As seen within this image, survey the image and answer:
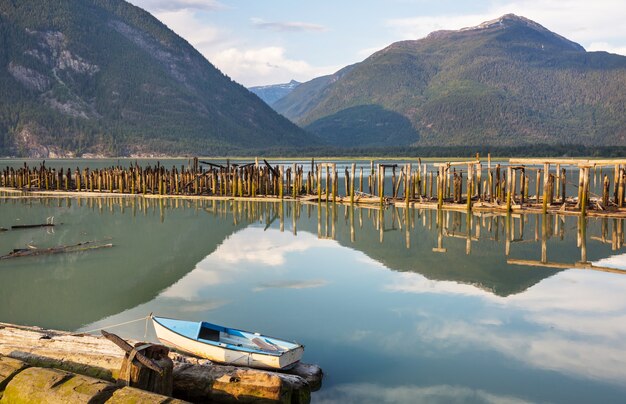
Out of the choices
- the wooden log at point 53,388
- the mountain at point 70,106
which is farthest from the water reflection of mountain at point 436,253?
the mountain at point 70,106

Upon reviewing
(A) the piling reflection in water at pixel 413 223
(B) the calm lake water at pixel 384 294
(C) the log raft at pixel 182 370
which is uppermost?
(C) the log raft at pixel 182 370

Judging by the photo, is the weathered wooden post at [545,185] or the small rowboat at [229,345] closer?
the small rowboat at [229,345]

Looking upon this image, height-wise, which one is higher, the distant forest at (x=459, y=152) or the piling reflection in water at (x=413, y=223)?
the distant forest at (x=459, y=152)

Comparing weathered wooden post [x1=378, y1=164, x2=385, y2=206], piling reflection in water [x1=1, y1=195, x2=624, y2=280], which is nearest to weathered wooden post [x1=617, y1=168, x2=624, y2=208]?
piling reflection in water [x1=1, y1=195, x2=624, y2=280]

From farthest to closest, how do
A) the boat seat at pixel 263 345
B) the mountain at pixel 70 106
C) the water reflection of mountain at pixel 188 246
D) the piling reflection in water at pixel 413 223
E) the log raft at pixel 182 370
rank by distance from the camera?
the mountain at pixel 70 106, the piling reflection in water at pixel 413 223, the water reflection of mountain at pixel 188 246, the boat seat at pixel 263 345, the log raft at pixel 182 370

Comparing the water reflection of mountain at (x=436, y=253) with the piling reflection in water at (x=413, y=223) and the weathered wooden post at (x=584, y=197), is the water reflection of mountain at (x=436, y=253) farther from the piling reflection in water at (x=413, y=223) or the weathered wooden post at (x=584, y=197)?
the weathered wooden post at (x=584, y=197)

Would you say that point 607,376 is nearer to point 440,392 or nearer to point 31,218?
point 440,392

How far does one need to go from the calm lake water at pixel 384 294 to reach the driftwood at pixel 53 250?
62 cm

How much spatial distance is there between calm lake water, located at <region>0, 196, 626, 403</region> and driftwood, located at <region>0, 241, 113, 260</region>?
2.03ft

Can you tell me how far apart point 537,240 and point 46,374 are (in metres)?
21.2

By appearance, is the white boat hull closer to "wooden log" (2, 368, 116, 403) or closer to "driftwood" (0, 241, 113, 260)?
"wooden log" (2, 368, 116, 403)

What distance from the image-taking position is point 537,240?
85.6 ft

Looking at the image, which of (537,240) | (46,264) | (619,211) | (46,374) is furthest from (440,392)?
(619,211)

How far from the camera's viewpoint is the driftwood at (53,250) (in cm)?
2207
